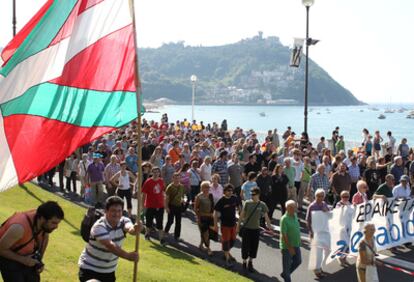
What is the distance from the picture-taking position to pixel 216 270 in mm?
11070

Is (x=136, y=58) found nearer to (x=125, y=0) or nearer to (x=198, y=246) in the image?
(x=125, y=0)

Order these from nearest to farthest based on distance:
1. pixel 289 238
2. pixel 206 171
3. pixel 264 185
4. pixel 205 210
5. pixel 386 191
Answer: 1. pixel 289 238
2. pixel 205 210
3. pixel 386 191
4. pixel 264 185
5. pixel 206 171

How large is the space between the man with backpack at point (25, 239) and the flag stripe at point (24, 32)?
2214 mm

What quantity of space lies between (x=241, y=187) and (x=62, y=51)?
9.37 m

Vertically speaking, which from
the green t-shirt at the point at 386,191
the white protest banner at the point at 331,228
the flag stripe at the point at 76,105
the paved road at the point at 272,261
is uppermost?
the flag stripe at the point at 76,105

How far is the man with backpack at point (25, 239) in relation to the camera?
18.5 ft

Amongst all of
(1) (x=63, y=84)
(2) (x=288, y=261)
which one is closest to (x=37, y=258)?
(1) (x=63, y=84)

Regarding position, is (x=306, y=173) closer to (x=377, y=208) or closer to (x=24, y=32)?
(x=377, y=208)

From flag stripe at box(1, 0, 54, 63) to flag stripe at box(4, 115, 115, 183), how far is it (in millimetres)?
805

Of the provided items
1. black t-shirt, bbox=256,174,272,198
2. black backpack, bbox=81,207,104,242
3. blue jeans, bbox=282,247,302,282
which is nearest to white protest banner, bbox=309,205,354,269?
blue jeans, bbox=282,247,302,282

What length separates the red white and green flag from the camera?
258 inches

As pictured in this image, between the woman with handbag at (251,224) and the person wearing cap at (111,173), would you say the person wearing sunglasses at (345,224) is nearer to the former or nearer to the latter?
the woman with handbag at (251,224)

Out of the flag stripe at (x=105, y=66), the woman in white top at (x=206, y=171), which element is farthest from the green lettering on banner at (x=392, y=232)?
the flag stripe at (x=105, y=66)

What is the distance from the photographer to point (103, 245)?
20.1ft
